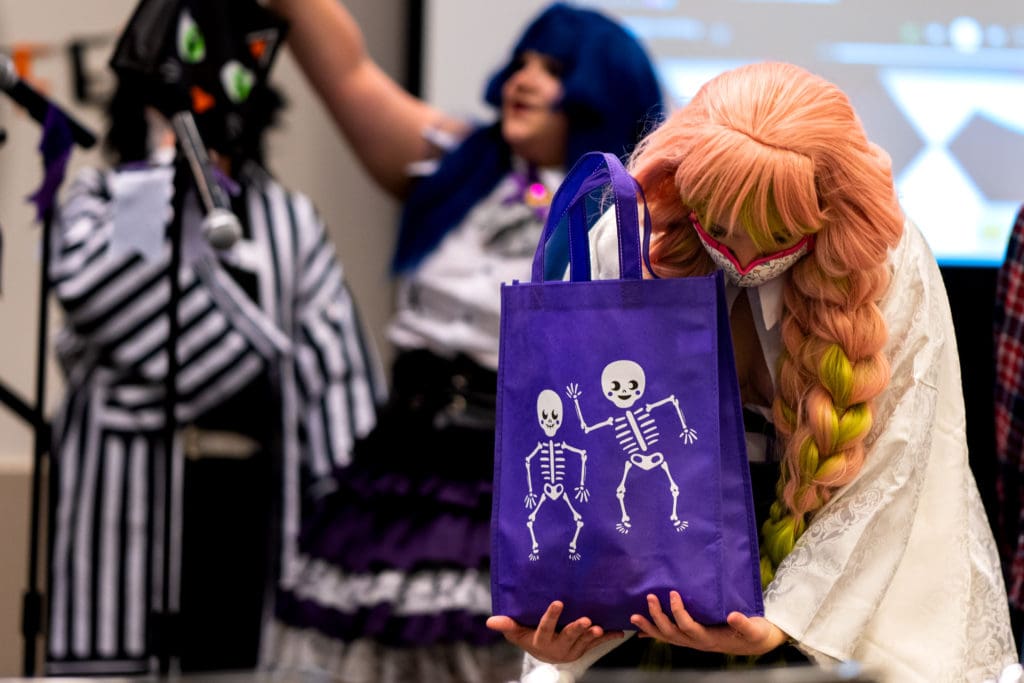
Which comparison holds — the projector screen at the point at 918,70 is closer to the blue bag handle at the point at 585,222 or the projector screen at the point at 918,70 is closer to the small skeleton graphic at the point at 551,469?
the blue bag handle at the point at 585,222

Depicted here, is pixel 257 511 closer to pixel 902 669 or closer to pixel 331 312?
pixel 331 312

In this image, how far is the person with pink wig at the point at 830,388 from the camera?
125 centimetres

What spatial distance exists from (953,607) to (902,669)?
0.27ft

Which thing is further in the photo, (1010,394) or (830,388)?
(1010,394)

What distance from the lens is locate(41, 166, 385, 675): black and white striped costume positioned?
2334mm

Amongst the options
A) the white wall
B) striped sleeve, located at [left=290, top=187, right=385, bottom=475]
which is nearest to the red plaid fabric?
striped sleeve, located at [left=290, top=187, right=385, bottom=475]

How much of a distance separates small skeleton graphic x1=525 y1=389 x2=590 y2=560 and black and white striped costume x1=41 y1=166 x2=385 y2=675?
1136 millimetres

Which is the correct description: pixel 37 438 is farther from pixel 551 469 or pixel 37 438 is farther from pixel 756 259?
pixel 756 259

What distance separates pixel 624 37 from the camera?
2.29 m

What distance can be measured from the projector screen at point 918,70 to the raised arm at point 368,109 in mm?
342

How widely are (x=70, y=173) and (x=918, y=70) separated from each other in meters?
1.93

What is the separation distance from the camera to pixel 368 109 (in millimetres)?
2541

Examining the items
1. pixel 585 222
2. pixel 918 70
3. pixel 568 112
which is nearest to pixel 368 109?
pixel 568 112

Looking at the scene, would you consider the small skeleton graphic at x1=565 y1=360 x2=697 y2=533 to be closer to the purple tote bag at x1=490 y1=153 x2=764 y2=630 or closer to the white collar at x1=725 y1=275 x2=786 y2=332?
the purple tote bag at x1=490 y1=153 x2=764 y2=630
